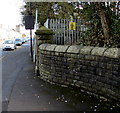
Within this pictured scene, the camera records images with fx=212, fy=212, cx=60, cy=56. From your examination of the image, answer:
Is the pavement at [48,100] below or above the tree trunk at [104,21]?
below

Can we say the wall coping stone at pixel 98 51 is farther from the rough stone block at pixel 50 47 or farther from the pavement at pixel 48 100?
the rough stone block at pixel 50 47

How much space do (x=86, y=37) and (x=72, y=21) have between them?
1.37 metres

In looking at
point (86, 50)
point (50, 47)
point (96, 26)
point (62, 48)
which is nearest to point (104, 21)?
point (96, 26)

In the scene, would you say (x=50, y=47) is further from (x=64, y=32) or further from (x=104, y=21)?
(x=104, y=21)

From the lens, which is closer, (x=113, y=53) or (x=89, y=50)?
(x=113, y=53)

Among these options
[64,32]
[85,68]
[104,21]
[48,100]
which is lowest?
[48,100]

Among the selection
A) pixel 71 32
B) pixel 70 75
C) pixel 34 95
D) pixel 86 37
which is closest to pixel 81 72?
pixel 70 75

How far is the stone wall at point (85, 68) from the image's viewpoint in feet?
17.5

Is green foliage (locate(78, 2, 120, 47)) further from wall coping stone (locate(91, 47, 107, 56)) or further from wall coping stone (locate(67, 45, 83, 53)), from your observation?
wall coping stone (locate(91, 47, 107, 56))

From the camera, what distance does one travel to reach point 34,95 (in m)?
6.43

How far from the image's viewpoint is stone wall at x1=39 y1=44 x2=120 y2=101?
533 cm

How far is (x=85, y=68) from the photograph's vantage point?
6363 mm

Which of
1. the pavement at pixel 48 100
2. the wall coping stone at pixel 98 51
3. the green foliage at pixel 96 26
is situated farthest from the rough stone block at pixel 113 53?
the green foliage at pixel 96 26

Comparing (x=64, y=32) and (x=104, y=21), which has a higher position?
(x=104, y=21)
